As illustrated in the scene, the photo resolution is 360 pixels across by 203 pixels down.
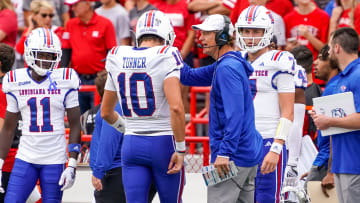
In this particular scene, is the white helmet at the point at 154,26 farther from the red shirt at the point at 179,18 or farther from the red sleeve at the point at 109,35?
the red sleeve at the point at 109,35

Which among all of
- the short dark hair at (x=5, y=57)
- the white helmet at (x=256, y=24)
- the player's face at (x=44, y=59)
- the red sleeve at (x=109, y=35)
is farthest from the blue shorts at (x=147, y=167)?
A: the red sleeve at (x=109, y=35)

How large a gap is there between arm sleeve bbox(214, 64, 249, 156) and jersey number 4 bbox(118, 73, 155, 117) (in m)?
0.50

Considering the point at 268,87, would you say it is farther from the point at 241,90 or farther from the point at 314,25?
the point at 314,25

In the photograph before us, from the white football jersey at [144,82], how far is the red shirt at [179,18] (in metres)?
4.45

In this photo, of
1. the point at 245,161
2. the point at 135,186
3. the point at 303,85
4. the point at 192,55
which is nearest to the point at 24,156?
the point at 135,186

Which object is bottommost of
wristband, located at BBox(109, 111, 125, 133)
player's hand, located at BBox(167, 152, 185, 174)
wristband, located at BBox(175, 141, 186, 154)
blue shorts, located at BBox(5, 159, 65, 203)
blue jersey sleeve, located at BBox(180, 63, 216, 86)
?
blue shorts, located at BBox(5, 159, 65, 203)

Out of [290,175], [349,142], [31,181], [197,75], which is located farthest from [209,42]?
[290,175]

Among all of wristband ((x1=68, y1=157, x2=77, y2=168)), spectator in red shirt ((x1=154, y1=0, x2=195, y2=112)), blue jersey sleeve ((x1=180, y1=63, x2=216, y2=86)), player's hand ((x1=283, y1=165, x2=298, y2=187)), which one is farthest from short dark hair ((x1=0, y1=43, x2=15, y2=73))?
spectator in red shirt ((x1=154, y1=0, x2=195, y2=112))

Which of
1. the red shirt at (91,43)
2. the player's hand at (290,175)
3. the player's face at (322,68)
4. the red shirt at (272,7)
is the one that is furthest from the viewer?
the red shirt at (91,43)

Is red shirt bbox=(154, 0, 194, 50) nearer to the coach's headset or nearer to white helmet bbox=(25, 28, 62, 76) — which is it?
white helmet bbox=(25, 28, 62, 76)

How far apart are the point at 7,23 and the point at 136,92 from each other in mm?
5220

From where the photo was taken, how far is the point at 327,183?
19.5 ft

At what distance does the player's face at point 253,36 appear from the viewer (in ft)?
19.0

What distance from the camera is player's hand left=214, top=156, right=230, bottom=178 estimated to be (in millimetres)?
4715
